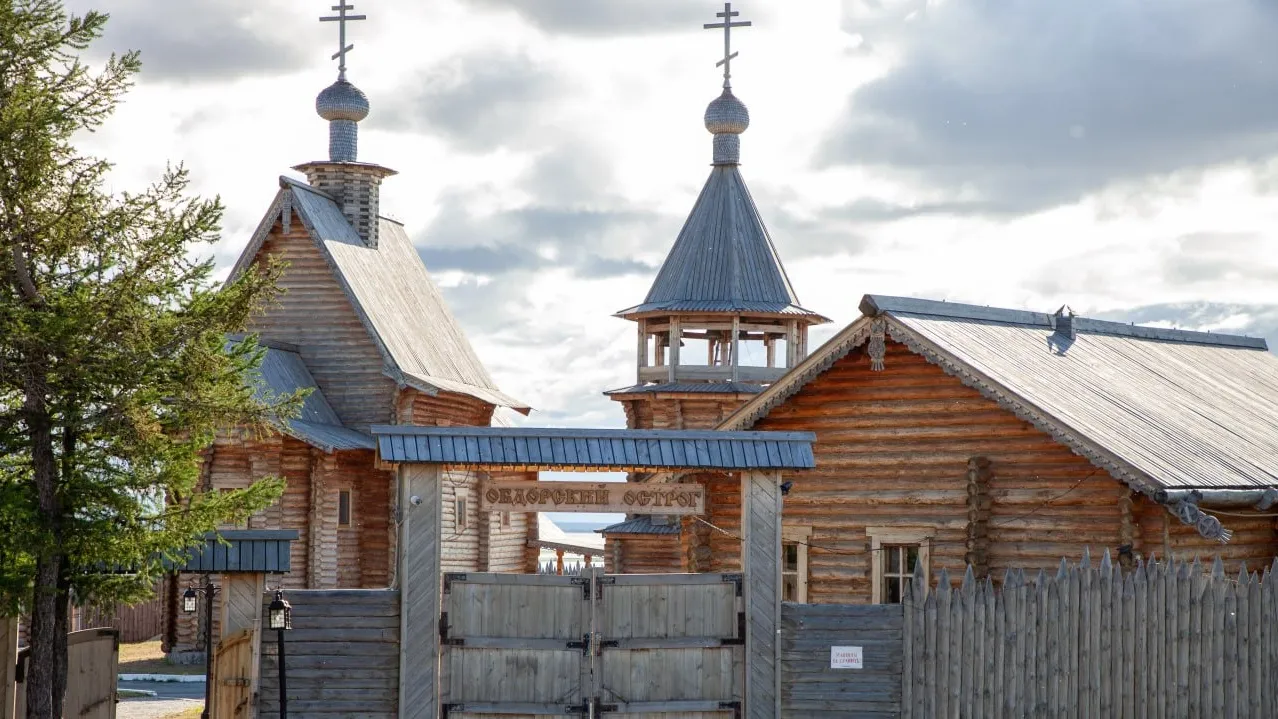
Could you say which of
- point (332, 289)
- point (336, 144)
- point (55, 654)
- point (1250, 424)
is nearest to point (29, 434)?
point (55, 654)

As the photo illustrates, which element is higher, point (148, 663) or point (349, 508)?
point (349, 508)

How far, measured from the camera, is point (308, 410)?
123 feet

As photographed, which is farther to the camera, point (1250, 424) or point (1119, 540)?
point (1250, 424)

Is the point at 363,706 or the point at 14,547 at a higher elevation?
the point at 14,547

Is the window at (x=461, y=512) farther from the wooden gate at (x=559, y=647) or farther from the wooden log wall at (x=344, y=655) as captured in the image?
the wooden gate at (x=559, y=647)

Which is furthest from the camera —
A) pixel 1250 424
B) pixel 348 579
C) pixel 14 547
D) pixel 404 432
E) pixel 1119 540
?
pixel 348 579

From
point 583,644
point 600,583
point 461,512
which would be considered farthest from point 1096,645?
point 461,512

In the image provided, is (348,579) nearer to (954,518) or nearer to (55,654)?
(954,518)

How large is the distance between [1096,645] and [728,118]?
1048 inches

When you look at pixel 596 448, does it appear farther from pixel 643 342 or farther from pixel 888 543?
pixel 643 342

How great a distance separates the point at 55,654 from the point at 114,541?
1412mm

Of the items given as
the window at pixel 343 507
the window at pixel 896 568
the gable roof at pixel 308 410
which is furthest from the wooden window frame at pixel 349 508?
the window at pixel 896 568

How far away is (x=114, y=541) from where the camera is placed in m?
17.3

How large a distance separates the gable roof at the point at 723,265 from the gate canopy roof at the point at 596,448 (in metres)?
21.7
